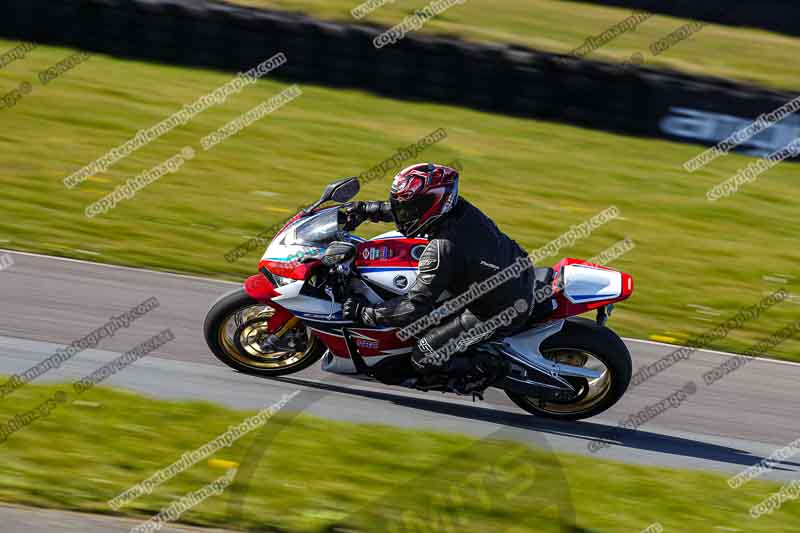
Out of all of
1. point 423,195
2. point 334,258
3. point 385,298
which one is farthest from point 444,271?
point 334,258

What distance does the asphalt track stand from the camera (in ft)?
24.1

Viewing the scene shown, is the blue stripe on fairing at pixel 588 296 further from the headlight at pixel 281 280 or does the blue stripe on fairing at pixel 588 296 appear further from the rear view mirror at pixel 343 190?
the headlight at pixel 281 280

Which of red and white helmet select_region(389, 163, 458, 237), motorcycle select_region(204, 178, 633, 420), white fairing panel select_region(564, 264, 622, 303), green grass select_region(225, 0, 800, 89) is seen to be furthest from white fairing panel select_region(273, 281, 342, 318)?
green grass select_region(225, 0, 800, 89)

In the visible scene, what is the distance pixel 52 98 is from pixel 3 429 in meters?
9.86

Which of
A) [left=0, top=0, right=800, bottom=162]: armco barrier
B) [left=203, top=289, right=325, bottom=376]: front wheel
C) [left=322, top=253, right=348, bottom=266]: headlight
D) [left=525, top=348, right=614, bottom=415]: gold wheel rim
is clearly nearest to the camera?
[left=322, top=253, right=348, bottom=266]: headlight

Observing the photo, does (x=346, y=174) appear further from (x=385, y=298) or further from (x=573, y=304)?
(x=573, y=304)

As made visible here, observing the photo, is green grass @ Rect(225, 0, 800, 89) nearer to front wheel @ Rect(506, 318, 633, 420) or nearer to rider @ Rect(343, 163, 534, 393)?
front wheel @ Rect(506, 318, 633, 420)

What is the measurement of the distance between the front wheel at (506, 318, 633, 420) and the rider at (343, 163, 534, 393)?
0.40m

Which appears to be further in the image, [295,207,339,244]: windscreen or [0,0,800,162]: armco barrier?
[0,0,800,162]: armco barrier

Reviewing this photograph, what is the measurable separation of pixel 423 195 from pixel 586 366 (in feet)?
5.87

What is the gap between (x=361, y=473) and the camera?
625 cm

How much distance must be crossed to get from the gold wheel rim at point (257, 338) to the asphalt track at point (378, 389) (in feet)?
0.46

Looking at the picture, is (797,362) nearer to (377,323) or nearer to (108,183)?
(377,323)

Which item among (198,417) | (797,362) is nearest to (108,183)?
(198,417)
